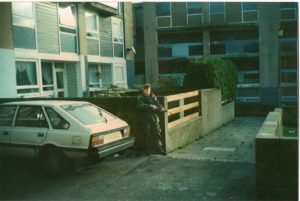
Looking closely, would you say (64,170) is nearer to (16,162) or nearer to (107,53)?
(16,162)

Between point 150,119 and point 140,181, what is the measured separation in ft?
7.29

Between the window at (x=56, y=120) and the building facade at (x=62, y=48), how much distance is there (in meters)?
6.21

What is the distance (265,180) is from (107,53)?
645 inches

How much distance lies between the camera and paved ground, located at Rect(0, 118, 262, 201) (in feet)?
19.4

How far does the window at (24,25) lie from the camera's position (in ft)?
44.2

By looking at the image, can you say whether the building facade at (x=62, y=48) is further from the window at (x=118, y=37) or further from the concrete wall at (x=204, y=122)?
the concrete wall at (x=204, y=122)

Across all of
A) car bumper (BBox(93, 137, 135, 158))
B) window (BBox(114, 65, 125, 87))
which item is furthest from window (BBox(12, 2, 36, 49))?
window (BBox(114, 65, 125, 87))

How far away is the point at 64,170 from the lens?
704 cm

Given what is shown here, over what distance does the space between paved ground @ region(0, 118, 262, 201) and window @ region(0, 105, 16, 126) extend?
3.21 ft

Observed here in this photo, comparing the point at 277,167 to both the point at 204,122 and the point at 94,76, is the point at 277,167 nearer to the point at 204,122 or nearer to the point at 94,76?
the point at 204,122

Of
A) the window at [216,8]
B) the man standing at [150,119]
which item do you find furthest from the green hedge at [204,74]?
the window at [216,8]

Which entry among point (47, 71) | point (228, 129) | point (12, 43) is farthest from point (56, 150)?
point (47, 71)

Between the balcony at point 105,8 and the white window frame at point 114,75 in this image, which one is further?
the white window frame at point 114,75

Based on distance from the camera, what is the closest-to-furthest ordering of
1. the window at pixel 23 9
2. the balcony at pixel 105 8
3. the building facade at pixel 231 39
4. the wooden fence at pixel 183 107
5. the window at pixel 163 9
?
the wooden fence at pixel 183 107 < the window at pixel 23 9 < the balcony at pixel 105 8 < the building facade at pixel 231 39 < the window at pixel 163 9
